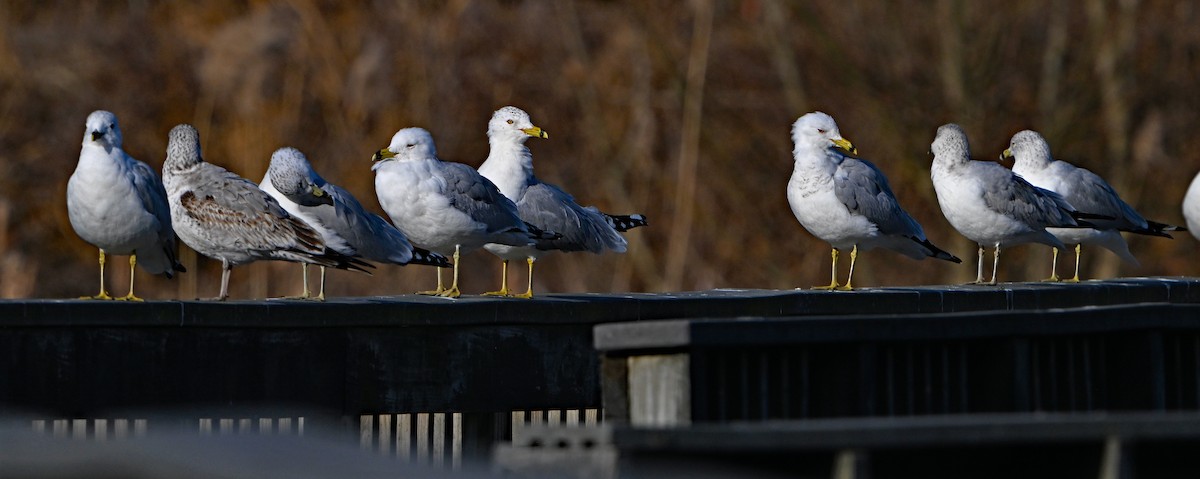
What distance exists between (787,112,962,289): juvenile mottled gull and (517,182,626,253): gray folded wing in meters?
0.99

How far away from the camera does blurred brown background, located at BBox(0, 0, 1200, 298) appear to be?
637 inches

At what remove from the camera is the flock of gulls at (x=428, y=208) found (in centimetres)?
839

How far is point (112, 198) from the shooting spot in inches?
323

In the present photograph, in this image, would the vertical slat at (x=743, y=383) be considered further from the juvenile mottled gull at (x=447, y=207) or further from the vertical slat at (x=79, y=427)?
the juvenile mottled gull at (x=447, y=207)

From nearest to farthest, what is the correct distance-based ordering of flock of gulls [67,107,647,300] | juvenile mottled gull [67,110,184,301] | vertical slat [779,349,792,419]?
vertical slat [779,349,792,419], juvenile mottled gull [67,110,184,301], flock of gulls [67,107,647,300]

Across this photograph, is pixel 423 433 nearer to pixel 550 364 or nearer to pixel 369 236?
pixel 550 364

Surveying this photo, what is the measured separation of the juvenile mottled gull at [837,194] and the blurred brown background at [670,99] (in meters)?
5.51

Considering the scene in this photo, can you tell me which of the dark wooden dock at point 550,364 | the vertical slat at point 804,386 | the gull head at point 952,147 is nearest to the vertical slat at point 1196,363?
the dark wooden dock at point 550,364

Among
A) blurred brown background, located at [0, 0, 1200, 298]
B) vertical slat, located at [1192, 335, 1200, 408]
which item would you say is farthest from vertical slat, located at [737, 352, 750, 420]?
blurred brown background, located at [0, 0, 1200, 298]

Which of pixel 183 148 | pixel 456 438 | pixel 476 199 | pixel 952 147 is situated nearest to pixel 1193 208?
pixel 952 147

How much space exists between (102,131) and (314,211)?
3.45ft

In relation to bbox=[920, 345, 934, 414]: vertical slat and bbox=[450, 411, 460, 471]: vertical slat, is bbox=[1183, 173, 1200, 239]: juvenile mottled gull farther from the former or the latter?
bbox=[920, 345, 934, 414]: vertical slat

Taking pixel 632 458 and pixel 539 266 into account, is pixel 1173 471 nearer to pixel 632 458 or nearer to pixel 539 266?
pixel 632 458

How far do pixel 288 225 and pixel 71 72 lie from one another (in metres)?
9.17
